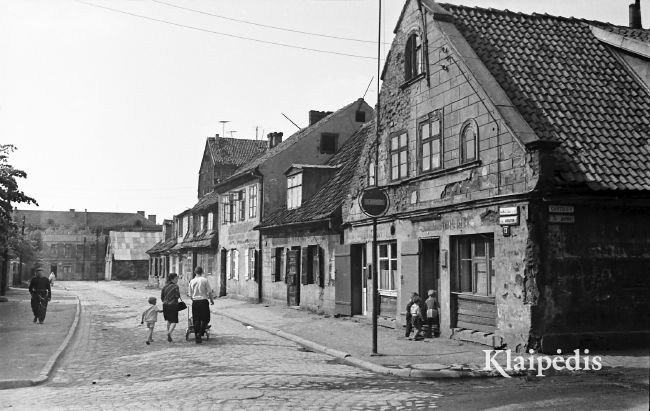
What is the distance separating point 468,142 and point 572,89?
102 inches

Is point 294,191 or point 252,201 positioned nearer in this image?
point 294,191

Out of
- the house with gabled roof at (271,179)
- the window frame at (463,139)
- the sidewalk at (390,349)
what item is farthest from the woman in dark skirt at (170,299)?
the house with gabled roof at (271,179)

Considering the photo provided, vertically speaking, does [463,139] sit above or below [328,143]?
below

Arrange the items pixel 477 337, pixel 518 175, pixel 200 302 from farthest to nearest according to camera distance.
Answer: pixel 200 302 → pixel 477 337 → pixel 518 175

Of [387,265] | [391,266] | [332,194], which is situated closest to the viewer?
[391,266]

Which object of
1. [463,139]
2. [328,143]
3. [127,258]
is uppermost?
[328,143]

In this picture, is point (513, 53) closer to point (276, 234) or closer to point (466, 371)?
point (466, 371)

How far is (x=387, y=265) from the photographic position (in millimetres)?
18703

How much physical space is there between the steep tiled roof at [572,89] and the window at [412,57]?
1.20 metres

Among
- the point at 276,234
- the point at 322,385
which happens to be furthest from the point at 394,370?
the point at 276,234

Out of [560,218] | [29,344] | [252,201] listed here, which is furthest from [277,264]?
[560,218]

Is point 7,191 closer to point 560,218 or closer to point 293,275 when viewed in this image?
point 293,275

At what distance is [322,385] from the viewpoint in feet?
30.8

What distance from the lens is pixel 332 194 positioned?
2439cm
